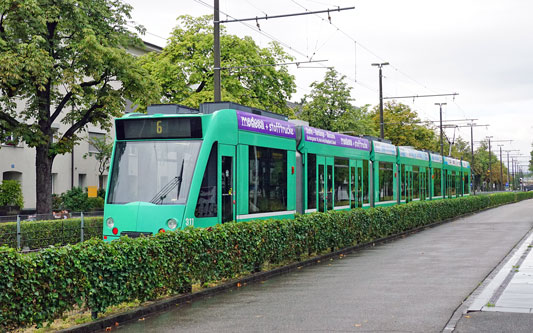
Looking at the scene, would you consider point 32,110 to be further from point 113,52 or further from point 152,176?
point 152,176

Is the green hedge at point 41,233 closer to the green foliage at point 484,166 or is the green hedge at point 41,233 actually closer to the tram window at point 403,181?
the tram window at point 403,181

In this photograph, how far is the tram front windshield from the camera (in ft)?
46.3

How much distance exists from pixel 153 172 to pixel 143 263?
426 centimetres

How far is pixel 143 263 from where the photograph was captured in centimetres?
1045

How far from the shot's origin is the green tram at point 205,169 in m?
14.1

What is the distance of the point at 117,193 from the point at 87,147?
3254cm

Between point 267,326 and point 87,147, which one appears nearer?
point 267,326

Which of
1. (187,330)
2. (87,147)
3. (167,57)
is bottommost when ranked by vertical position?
(187,330)

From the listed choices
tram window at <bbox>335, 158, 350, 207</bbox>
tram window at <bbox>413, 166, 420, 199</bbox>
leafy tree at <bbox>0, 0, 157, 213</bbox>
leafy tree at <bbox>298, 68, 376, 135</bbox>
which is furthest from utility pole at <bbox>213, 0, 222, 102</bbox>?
leafy tree at <bbox>298, 68, 376, 135</bbox>

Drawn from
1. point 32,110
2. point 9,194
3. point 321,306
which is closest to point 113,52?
point 32,110

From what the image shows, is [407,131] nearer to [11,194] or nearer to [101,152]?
[101,152]

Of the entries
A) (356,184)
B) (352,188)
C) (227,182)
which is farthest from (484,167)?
(227,182)

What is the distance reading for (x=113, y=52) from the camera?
2658cm

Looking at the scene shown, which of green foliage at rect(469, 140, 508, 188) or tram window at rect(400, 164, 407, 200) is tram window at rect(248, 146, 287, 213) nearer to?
tram window at rect(400, 164, 407, 200)
